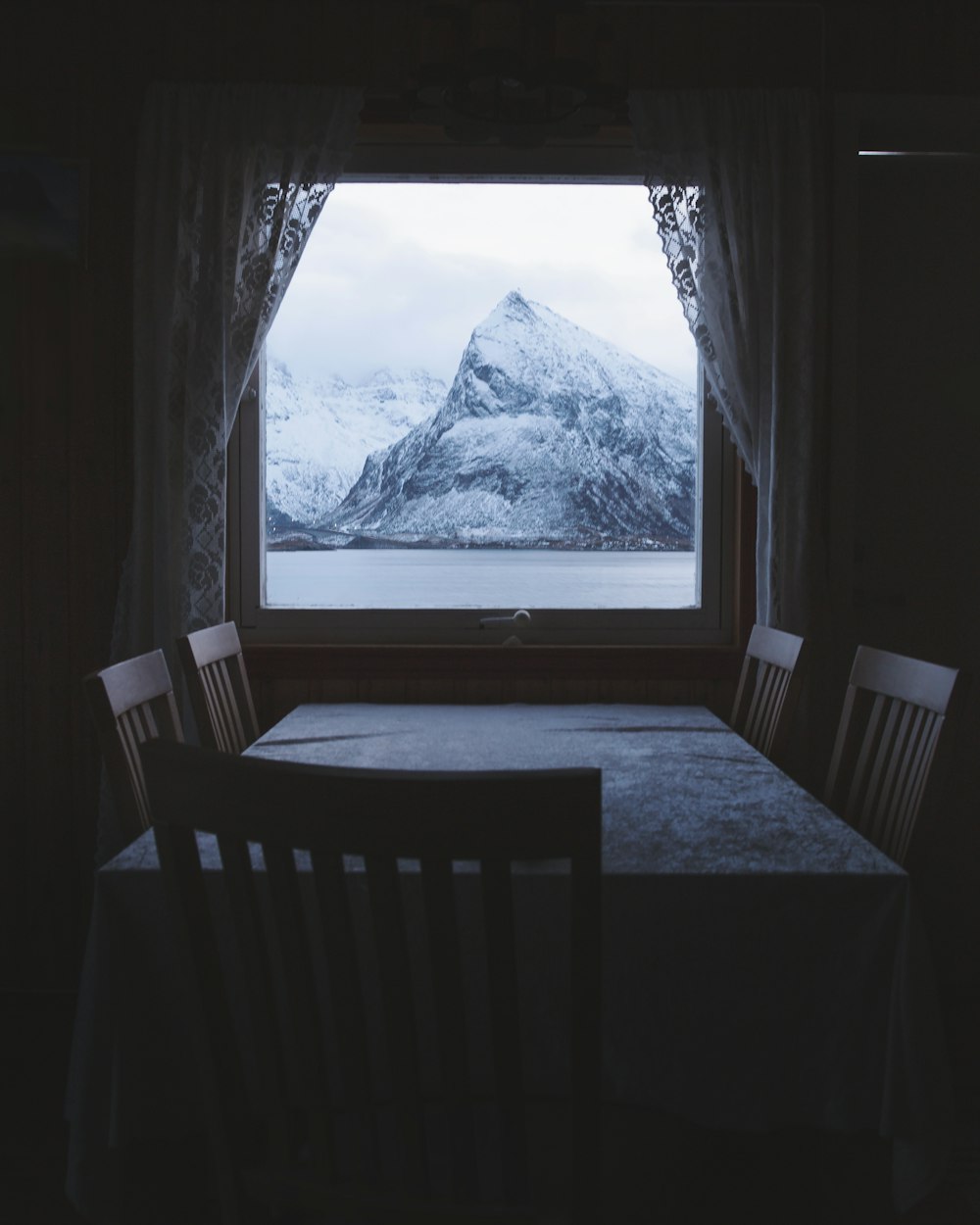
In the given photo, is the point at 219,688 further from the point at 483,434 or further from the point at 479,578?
the point at 483,434

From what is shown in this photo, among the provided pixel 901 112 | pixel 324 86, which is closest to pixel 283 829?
pixel 324 86

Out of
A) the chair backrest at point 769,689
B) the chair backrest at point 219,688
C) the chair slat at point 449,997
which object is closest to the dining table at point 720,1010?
the chair slat at point 449,997

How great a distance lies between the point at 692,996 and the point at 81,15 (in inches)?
110

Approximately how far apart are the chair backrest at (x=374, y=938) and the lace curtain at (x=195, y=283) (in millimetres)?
1795

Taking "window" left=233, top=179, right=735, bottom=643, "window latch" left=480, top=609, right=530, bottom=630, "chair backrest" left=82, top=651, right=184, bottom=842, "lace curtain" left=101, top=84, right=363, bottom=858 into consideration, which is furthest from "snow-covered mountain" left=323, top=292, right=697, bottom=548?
"chair backrest" left=82, top=651, right=184, bottom=842

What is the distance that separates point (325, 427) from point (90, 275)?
72 cm

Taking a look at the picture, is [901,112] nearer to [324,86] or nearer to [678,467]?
[678,467]

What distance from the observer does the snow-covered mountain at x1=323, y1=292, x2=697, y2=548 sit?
2.93 metres

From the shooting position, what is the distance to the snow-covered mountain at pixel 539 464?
9.60 feet

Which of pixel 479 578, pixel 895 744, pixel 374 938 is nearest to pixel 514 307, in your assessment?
pixel 479 578

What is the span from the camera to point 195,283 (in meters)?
2.62

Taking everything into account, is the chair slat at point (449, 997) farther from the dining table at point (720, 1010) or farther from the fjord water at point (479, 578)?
the fjord water at point (479, 578)

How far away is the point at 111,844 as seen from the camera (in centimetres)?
254

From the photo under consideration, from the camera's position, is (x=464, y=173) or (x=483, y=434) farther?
(x=483, y=434)
